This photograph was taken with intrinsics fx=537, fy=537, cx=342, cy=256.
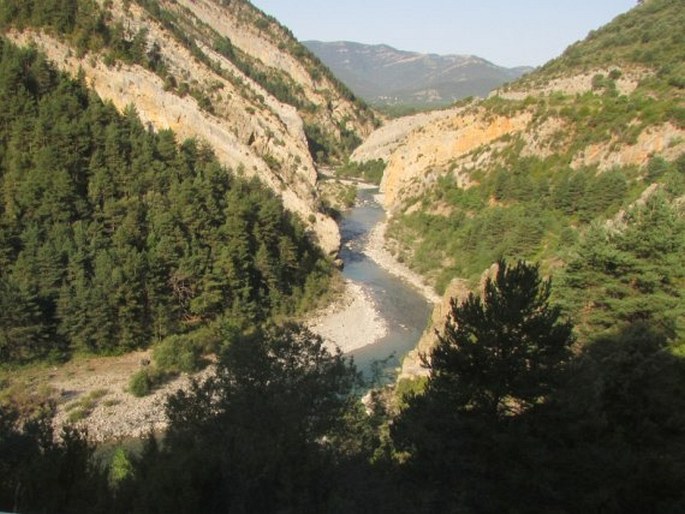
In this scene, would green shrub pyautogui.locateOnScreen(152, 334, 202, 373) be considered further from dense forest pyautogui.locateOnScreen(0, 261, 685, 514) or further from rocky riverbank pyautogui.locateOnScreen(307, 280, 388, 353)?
dense forest pyautogui.locateOnScreen(0, 261, 685, 514)

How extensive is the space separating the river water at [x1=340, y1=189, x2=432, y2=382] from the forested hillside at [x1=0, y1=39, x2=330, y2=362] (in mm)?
5974

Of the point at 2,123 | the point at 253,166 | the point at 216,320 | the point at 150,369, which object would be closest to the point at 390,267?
the point at 253,166

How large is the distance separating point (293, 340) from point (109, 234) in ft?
67.9

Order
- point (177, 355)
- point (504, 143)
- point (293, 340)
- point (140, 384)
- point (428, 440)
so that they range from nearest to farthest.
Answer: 1. point (428, 440)
2. point (293, 340)
3. point (140, 384)
4. point (177, 355)
5. point (504, 143)

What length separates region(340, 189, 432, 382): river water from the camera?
1108 inches

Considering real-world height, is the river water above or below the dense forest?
below

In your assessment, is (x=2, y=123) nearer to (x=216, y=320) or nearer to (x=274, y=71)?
(x=216, y=320)

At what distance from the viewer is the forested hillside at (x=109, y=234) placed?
981 inches

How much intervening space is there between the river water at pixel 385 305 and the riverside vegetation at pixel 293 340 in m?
3.22

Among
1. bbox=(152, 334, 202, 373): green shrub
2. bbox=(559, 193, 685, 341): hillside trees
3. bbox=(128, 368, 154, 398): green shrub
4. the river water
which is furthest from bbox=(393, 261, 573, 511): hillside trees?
bbox=(152, 334, 202, 373): green shrub

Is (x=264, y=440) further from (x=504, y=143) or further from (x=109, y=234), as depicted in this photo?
(x=504, y=143)

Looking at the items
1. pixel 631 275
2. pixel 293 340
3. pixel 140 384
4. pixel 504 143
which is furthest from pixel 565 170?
pixel 293 340

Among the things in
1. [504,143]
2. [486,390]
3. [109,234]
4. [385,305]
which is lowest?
[385,305]

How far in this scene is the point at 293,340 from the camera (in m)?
11.4
